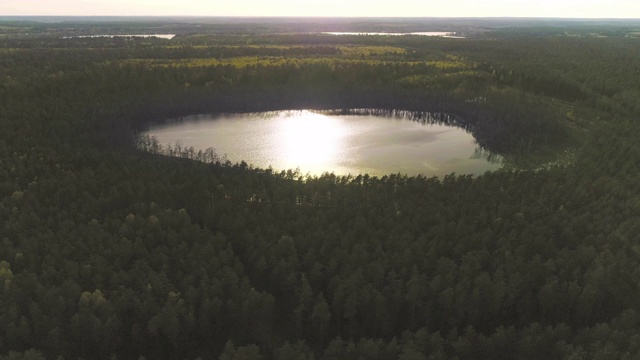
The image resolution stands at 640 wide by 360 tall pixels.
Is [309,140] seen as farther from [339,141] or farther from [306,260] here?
[306,260]

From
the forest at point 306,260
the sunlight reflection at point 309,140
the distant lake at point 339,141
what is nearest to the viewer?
the forest at point 306,260

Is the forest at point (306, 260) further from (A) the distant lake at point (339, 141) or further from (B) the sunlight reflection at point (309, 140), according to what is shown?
(B) the sunlight reflection at point (309, 140)

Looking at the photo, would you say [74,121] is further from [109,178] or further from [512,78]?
[512,78]

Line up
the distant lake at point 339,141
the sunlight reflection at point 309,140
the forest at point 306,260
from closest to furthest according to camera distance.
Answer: the forest at point 306,260 → the distant lake at point 339,141 → the sunlight reflection at point 309,140

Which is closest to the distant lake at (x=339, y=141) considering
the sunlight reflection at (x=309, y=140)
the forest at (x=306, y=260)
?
the sunlight reflection at (x=309, y=140)

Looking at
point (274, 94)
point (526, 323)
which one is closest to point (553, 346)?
point (526, 323)

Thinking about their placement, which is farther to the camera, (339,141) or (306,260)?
(339,141)

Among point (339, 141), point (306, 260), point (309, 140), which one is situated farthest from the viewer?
point (309, 140)

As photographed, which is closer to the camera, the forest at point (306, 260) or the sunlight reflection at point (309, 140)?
the forest at point (306, 260)

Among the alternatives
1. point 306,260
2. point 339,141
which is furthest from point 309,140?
point 306,260
